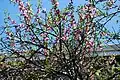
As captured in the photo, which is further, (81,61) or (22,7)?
(22,7)

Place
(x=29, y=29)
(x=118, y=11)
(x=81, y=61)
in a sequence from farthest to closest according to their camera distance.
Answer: (x=29, y=29) < (x=81, y=61) < (x=118, y=11)

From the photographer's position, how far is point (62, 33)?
8180mm

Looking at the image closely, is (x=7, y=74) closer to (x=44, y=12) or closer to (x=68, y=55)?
(x=68, y=55)

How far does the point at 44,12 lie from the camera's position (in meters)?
8.64

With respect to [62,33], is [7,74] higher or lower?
lower

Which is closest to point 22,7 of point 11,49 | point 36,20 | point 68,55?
point 36,20

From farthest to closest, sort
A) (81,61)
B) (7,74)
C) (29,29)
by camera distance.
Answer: (29,29)
(81,61)
(7,74)

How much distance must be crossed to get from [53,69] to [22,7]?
217 cm

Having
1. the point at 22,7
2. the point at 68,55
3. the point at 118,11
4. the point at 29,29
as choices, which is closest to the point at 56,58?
the point at 68,55

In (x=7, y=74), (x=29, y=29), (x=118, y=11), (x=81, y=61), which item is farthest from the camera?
(x=29, y=29)

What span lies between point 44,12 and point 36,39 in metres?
0.81

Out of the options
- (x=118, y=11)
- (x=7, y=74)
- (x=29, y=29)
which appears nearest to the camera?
(x=118, y=11)

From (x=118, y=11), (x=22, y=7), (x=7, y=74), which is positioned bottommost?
(x=7, y=74)

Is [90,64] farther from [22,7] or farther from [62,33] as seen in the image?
[22,7]
